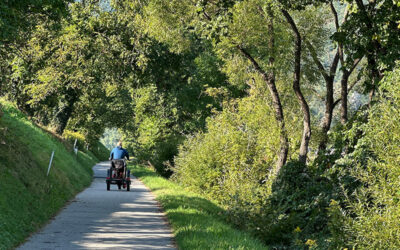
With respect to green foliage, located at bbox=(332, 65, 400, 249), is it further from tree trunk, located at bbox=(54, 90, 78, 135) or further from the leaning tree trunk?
tree trunk, located at bbox=(54, 90, 78, 135)

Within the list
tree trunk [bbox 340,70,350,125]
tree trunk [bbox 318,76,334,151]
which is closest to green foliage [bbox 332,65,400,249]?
tree trunk [bbox 340,70,350,125]

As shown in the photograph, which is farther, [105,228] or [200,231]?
[105,228]

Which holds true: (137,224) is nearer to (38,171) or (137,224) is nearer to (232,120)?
(38,171)

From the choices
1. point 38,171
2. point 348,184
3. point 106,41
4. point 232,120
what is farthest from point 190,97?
point 348,184

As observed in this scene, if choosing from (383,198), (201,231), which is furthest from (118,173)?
(383,198)

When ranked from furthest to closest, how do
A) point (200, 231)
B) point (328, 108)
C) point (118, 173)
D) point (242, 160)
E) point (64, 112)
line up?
point (64, 112) → point (242, 160) → point (118, 173) → point (328, 108) → point (200, 231)

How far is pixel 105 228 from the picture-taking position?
11.8 meters

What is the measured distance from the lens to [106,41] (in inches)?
848

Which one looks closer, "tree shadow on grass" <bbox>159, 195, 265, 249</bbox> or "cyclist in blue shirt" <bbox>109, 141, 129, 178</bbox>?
"tree shadow on grass" <bbox>159, 195, 265, 249</bbox>

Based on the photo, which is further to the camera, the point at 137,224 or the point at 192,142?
the point at 192,142

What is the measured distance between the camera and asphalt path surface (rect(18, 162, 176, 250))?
390 inches

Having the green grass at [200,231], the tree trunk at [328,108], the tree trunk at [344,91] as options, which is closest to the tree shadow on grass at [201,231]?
the green grass at [200,231]

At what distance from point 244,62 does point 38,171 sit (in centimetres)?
1082

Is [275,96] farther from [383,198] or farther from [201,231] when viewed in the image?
[383,198]
